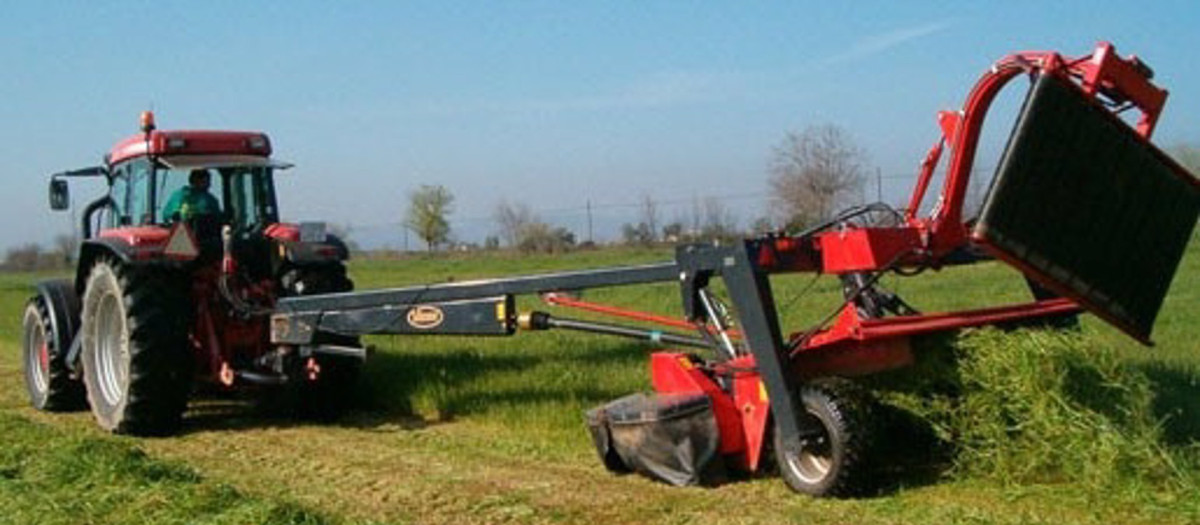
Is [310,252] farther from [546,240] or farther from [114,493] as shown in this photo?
[546,240]

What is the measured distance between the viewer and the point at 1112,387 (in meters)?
5.65

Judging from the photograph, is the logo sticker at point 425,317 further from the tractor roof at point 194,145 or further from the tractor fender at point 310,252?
the tractor roof at point 194,145

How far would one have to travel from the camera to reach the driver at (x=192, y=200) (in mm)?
9148

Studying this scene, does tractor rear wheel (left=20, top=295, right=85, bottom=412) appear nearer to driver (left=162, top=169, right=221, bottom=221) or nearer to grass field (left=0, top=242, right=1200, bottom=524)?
grass field (left=0, top=242, right=1200, bottom=524)

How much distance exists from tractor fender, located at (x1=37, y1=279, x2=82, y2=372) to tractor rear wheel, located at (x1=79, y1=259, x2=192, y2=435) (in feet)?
3.38

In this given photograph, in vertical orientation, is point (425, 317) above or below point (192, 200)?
below

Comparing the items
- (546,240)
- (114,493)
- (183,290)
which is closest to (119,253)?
(183,290)

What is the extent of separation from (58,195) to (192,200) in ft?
4.97

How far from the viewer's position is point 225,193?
31.2 feet

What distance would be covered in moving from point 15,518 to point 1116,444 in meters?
4.59

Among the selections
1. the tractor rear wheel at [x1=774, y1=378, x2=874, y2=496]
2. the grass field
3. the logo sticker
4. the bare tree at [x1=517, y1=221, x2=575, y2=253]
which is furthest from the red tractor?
the bare tree at [x1=517, y1=221, x2=575, y2=253]

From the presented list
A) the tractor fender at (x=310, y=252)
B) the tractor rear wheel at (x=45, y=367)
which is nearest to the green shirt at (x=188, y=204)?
the tractor fender at (x=310, y=252)

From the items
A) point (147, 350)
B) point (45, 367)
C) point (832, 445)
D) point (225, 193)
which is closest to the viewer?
point (832, 445)

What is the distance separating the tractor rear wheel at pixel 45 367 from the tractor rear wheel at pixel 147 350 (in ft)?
3.49
